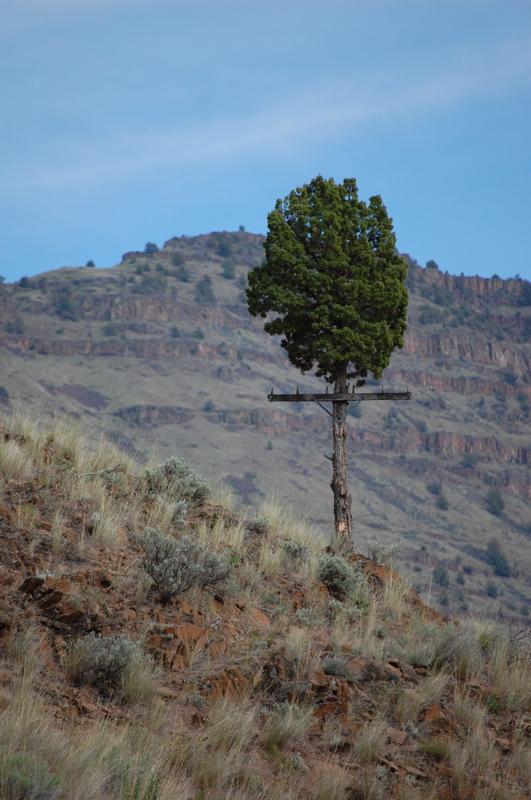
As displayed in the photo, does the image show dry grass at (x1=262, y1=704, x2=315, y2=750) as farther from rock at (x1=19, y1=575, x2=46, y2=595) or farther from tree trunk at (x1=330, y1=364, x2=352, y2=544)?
tree trunk at (x1=330, y1=364, x2=352, y2=544)

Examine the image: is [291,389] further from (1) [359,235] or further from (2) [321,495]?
(1) [359,235]

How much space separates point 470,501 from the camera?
525 ft

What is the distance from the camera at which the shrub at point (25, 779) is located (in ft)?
14.5

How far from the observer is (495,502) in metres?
157

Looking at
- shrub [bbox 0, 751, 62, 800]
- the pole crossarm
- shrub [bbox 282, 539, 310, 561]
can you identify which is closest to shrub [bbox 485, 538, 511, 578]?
the pole crossarm

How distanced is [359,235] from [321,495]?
391 ft

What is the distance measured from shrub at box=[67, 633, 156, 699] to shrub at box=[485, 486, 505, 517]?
157 meters

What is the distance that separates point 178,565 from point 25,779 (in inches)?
150

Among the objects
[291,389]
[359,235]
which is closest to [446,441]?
[291,389]

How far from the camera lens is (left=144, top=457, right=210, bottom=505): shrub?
39.4ft

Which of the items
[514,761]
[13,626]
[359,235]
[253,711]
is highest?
[359,235]

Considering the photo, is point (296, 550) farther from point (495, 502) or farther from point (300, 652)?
point (495, 502)

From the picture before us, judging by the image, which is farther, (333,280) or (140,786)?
(333,280)

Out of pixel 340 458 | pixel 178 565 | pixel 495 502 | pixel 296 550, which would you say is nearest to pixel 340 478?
pixel 340 458
